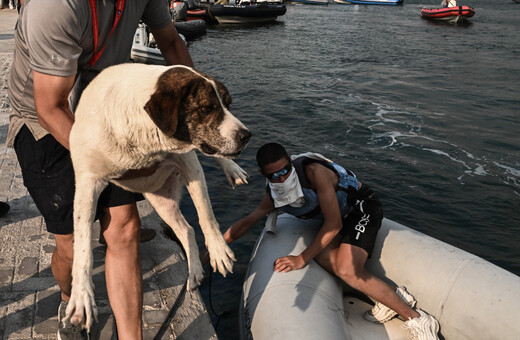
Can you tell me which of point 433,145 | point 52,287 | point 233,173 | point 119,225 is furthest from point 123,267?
point 433,145

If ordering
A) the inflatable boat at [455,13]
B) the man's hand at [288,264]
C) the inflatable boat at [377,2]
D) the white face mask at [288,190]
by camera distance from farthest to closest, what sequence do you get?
the inflatable boat at [377,2], the inflatable boat at [455,13], the white face mask at [288,190], the man's hand at [288,264]

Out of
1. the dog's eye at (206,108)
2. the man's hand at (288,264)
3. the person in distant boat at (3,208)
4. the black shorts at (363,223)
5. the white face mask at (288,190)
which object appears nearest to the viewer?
the dog's eye at (206,108)

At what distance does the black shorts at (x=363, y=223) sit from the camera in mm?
4500

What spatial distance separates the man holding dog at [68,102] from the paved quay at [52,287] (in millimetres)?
396

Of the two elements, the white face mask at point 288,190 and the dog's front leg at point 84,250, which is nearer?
the dog's front leg at point 84,250

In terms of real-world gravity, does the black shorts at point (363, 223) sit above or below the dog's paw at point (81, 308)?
below

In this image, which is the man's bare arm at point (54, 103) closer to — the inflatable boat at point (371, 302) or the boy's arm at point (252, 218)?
the inflatable boat at point (371, 302)

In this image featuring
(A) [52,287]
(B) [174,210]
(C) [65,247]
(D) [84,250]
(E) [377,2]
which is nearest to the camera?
(D) [84,250]

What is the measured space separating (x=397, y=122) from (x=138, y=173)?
10228mm

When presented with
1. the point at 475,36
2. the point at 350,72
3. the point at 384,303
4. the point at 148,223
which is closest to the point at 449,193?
the point at 384,303

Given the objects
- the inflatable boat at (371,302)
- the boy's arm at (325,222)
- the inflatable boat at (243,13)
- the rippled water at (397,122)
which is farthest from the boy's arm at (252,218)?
the inflatable boat at (243,13)

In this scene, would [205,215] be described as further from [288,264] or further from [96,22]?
[288,264]

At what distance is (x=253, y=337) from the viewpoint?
12.4ft

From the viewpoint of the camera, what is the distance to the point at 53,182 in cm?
288
